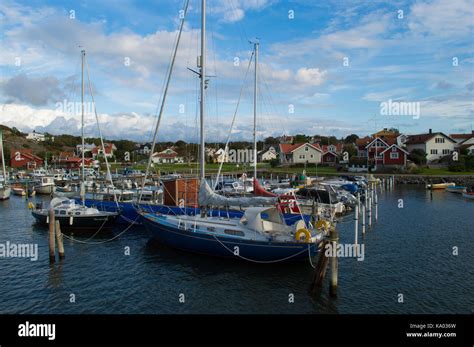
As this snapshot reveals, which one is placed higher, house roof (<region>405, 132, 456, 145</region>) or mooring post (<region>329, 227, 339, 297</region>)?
house roof (<region>405, 132, 456, 145</region>)

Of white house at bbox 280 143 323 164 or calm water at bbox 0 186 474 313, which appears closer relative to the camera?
calm water at bbox 0 186 474 313

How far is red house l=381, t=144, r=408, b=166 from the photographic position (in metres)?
83.6

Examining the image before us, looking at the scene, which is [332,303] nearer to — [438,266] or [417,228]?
[438,266]

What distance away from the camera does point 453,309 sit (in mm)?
16297

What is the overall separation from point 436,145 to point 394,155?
14430 mm

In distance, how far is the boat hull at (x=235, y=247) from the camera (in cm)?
2059

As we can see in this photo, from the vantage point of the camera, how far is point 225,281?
764 inches

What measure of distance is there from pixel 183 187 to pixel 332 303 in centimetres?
2063

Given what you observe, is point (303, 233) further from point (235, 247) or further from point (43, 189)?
point (43, 189)

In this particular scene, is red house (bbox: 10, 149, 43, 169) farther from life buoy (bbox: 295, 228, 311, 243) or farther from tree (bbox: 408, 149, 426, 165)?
life buoy (bbox: 295, 228, 311, 243)

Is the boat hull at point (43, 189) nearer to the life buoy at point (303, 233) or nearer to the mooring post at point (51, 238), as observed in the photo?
the mooring post at point (51, 238)

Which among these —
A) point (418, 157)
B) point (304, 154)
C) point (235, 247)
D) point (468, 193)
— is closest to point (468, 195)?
point (468, 193)

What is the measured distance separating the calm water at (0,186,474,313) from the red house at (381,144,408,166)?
192ft

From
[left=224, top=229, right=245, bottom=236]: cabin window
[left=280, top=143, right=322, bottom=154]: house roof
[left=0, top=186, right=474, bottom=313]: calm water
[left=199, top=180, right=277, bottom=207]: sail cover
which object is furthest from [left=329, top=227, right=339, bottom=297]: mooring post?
[left=280, top=143, right=322, bottom=154]: house roof
